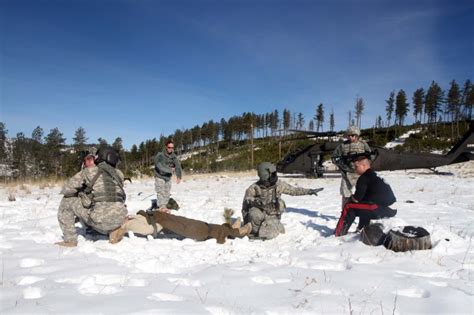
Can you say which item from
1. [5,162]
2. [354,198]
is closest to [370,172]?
[354,198]

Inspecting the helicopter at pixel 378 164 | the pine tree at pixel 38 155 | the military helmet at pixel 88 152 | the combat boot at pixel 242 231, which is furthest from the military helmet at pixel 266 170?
the pine tree at pixel 38 155

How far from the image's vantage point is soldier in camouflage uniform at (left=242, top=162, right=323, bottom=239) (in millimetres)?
5898

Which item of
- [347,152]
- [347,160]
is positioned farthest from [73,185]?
[347,152]

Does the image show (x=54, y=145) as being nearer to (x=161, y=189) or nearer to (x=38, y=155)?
(x=38, y=155)

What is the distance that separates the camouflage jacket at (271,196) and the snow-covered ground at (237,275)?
0.55 m

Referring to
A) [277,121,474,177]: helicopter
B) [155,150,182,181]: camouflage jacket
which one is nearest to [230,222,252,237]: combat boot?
[155,150,182,181]: camouflage jacket

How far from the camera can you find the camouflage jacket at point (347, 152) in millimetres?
6634

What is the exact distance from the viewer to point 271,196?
6.09 meters

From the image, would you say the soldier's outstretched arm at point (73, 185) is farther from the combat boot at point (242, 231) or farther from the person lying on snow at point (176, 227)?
the combat boot at point (242, 231)

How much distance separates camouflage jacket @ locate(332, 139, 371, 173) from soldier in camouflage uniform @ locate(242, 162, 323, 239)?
120cm

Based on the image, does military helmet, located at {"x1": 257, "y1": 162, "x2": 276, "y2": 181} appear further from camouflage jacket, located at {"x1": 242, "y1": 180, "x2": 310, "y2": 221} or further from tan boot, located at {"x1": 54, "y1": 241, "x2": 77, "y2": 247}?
tan boot, located at {"x1": 54, "y1": 241, "x2": 77, "y2": 247}

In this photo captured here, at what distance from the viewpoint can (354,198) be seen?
214 inches

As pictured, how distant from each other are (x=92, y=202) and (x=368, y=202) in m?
4.58

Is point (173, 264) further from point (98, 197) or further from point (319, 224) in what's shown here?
point (319, 224)
